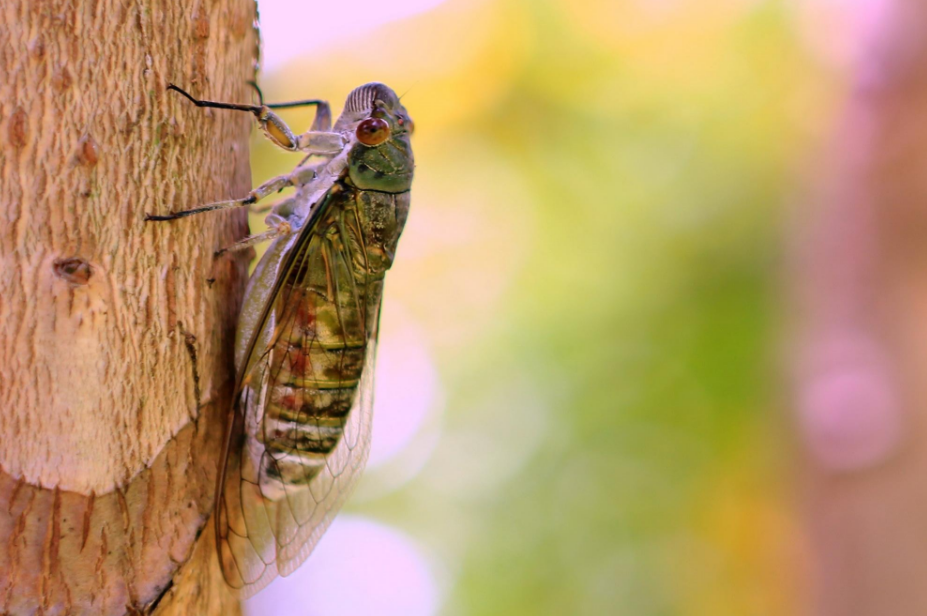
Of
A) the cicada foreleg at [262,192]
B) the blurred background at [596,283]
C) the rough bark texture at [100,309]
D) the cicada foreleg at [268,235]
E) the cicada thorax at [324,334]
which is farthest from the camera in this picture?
the blurred background at [596,283]

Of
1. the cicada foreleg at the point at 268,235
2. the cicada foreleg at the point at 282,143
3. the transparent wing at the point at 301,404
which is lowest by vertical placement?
the transparent wing at the point at 301,404

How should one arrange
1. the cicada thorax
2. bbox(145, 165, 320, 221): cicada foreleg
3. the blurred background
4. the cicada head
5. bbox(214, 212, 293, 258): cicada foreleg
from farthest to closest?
the blurred background
the cicada head
the cicada thorax
bbox(214, 212, 293, 258): cicada foreleg
bbox(145, 165, 320, 221): cicada foreleg

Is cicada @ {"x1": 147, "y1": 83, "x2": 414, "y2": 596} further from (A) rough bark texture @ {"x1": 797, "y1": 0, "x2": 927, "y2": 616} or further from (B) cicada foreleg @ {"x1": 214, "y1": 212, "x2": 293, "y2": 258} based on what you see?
(A) rough bark texture @ {"x1": 797, "y1": 0, "x2": 927, "y2": 616}

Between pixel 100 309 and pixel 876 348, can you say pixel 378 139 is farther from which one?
pixel 876 348

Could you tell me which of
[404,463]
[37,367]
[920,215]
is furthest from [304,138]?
[404,463]

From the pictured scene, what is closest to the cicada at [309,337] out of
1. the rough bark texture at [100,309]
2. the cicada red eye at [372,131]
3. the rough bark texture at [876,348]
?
the cicada red eye at [372,131]

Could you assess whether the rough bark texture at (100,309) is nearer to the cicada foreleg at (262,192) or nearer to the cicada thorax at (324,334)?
the cicada foreleg at (262,192)

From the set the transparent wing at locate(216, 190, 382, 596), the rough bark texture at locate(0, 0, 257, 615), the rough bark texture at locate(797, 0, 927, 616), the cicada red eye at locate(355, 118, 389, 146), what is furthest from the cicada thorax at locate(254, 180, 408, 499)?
the rough bark texture at locate(797, 0, 927, 616)

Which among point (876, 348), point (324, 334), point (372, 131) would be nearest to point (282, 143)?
point (372, 131)
